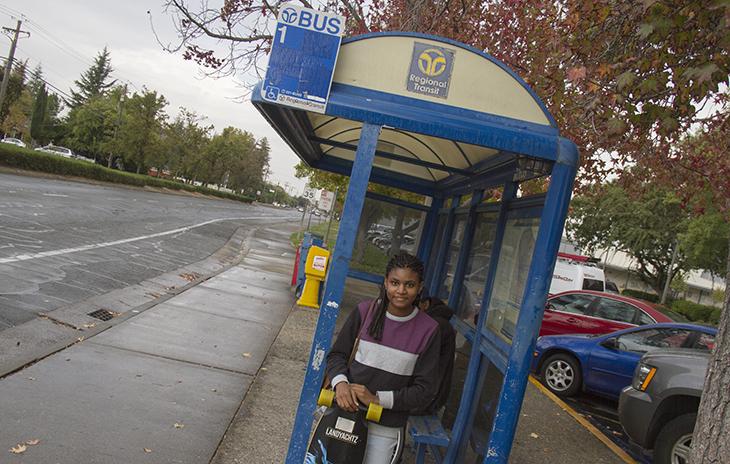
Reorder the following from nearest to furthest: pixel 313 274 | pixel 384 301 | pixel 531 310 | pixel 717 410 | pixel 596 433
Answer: pixel 717 410 → pixel 384 301 → pixel 531 310 → pixel 596 433 → pixel 313 274

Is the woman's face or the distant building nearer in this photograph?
the woman's face

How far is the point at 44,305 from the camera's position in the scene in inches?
293

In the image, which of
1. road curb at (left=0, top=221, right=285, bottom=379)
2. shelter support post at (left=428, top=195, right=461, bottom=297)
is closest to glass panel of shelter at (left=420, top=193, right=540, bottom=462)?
shelter support post at (left=428, top=195, right=461, bottom=297)

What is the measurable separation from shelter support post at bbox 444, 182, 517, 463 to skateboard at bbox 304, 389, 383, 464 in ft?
4.58

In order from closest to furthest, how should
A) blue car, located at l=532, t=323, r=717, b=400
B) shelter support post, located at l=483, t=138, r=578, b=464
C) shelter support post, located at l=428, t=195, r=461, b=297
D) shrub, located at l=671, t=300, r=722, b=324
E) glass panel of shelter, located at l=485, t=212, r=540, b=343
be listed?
1. shelter support post, located at l=483, t=138, r=578, b=464
2. glass panel of shelter, located at l=485, t=212, r=540, b=343
3. shelter support post, located at l=428, t=195, r=461, b=297
4. blue car, located at l=532, t=323, r=717, b=400
5. shrub, located at l=671, t=300, r=722, b=324

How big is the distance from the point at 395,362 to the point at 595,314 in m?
9.13

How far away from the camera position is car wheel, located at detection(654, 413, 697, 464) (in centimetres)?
536

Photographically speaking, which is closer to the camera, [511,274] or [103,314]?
[511,274]

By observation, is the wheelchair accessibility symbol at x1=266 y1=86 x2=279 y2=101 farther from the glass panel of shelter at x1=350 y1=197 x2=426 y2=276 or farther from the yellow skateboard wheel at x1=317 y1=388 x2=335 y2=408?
the glass panel of shelter at x1=350 y1=197 x2=426 y2=276

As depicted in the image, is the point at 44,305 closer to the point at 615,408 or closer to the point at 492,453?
the point at 492,453

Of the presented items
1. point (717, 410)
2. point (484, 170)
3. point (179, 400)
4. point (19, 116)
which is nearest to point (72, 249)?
point (179, 400)

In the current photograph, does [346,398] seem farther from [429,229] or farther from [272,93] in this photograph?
[429,229]

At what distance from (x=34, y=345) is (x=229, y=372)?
187 centimetres

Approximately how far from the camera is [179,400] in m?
5.20
